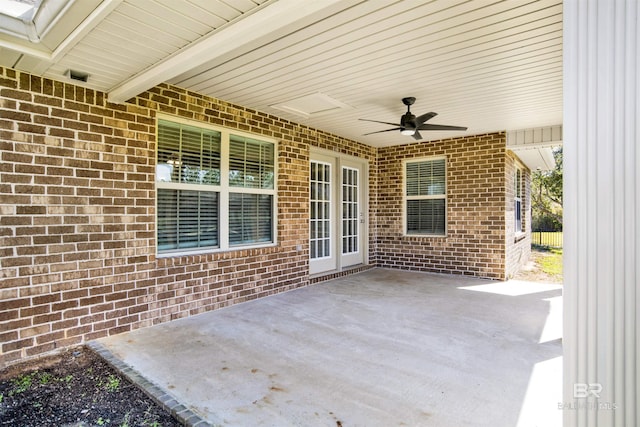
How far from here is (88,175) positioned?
3.39 metres

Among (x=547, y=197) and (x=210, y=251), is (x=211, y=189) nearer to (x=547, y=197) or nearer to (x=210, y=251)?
(x=210, y=251)

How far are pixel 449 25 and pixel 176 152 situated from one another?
318 centimetres

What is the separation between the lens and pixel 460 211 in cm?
677

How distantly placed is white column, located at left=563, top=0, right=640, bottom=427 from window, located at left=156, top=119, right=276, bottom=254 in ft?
12.8

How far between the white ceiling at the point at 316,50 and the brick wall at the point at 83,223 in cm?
31

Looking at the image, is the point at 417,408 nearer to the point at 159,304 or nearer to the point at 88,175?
the point at 159,304

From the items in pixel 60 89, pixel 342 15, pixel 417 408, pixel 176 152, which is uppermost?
pixel 342 15

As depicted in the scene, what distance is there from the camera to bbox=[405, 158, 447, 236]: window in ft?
23.2

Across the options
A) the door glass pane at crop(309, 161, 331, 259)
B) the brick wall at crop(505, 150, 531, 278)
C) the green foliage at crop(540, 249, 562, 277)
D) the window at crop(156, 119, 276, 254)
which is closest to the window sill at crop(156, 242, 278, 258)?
the window at crop(156, 119, 276, 254)

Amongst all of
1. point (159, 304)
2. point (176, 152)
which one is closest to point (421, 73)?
point (176, 152)

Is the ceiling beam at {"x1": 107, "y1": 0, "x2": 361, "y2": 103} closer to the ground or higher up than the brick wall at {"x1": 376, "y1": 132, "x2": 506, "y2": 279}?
higher up

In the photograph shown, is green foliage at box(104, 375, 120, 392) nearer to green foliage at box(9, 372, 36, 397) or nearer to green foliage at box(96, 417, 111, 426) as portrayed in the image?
green foliage at box(96, 417, 111, 426)

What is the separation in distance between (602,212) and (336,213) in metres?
5.70

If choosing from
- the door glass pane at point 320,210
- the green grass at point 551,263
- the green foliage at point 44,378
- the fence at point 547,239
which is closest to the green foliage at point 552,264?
the green grass at point 551,263
